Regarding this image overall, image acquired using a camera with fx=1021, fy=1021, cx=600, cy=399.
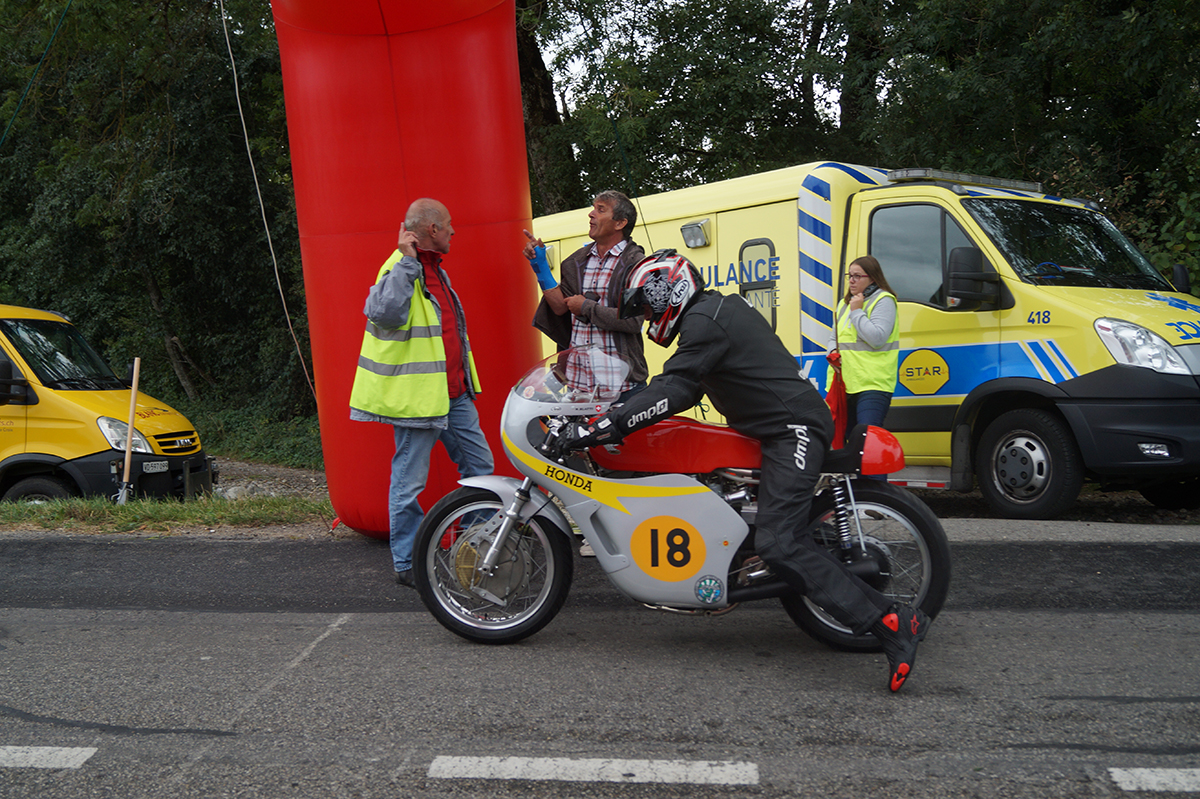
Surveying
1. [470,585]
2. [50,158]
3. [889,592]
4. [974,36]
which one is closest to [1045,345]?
[889,592]

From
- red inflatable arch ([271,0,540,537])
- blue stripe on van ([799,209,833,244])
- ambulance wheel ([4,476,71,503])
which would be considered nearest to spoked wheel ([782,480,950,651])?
red inflatable arch ([271,0,540,537])

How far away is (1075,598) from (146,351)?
897 inches

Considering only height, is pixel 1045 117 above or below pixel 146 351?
above

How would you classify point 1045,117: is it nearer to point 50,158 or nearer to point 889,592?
point 889,592

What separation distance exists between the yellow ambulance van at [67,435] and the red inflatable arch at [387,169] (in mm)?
3618

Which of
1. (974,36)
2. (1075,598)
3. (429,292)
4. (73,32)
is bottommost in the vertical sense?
(1075,598)

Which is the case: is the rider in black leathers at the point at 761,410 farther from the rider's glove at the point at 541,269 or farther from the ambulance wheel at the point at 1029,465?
the ambulance wheel at the point at 1029,465

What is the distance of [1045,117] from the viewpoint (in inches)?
454

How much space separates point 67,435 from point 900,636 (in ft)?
25.8

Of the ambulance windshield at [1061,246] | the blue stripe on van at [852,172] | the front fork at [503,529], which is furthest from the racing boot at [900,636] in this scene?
the blue stripe on van at [852,172]

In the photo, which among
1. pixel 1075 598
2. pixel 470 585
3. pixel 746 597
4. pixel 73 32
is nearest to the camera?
pixel 746 597

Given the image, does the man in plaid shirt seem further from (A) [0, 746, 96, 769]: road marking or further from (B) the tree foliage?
(B) the tree foliage

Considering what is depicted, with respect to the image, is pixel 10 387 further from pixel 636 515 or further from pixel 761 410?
pixel 761 410

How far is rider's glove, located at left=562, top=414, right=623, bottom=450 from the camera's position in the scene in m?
3.99
